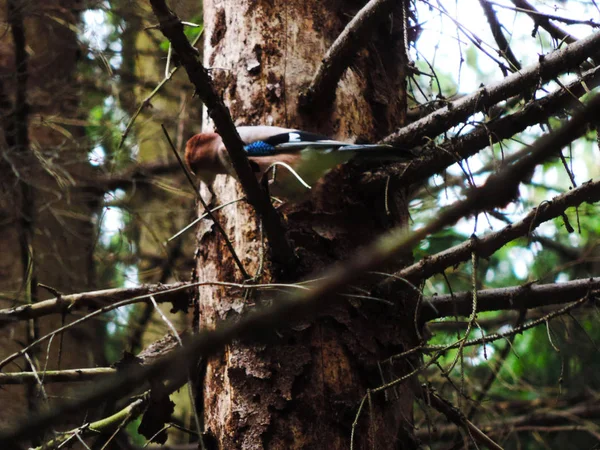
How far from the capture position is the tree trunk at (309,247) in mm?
2305

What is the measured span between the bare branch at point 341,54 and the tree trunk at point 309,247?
0.08 m

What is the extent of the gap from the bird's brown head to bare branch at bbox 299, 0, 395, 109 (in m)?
0.47

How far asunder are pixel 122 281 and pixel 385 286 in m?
2.74

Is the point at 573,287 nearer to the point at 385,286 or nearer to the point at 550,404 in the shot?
the point at 385,286

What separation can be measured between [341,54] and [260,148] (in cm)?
59

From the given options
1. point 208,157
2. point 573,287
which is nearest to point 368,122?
point 208,157

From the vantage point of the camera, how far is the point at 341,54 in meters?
2.61

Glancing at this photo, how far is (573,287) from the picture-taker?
7.88 feet

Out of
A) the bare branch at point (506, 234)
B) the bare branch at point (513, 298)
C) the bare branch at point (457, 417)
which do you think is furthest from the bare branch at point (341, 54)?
the bare branch at point (457, 417)

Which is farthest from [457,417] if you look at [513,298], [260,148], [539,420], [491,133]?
[539,420]

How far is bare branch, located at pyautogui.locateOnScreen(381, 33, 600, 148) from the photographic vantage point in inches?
91.6

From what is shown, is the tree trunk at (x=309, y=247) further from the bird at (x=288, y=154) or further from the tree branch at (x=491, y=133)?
the tree branch at (x=491, y=133)

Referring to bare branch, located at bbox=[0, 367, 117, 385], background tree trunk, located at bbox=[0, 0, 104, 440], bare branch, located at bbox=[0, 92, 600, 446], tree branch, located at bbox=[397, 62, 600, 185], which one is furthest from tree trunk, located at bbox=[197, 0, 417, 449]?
background tree trunk, located at bbox=[0, 0, 104, 440]

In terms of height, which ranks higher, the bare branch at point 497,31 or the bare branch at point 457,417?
the bare branch at point 497,31
